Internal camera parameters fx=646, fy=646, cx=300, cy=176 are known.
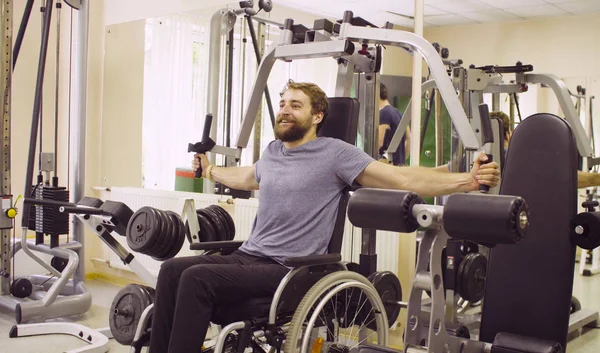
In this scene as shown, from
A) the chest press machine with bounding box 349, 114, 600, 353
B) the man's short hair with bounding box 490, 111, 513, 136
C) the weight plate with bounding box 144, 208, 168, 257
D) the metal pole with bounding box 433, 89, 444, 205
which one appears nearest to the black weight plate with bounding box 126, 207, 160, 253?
the weight plate with bounding box 144, 208, 168, 257

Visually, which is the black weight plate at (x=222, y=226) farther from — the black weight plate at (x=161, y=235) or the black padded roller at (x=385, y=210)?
the black padded roller at (x=385, y=210)

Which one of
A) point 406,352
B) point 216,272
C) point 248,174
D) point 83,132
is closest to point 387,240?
point 248,174

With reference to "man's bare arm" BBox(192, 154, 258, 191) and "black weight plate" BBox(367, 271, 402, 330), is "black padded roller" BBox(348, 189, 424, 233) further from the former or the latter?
"man's bare arm" BBox(192, 154, 258, 191)

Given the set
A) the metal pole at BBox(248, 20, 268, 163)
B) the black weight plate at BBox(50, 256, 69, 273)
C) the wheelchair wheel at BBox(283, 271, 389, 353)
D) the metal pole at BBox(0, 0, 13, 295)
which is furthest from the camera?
the black weight plate at BBox(50, 256, 69, 273)

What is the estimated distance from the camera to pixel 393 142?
3248 millimetres

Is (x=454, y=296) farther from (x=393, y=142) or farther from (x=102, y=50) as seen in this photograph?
(x=102, y=50)

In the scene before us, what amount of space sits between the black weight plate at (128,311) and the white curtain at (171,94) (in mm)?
1649

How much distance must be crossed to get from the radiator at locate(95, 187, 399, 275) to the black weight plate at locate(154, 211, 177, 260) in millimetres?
1083

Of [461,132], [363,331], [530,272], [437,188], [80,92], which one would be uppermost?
[80,92]

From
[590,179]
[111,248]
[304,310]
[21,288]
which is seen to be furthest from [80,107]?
[590,179]

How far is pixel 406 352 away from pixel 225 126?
2536 millimetres

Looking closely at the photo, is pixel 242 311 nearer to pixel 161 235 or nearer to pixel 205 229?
pixel 161 235

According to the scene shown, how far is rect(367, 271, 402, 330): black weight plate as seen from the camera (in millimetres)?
2668

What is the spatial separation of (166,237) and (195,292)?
1.80ft
